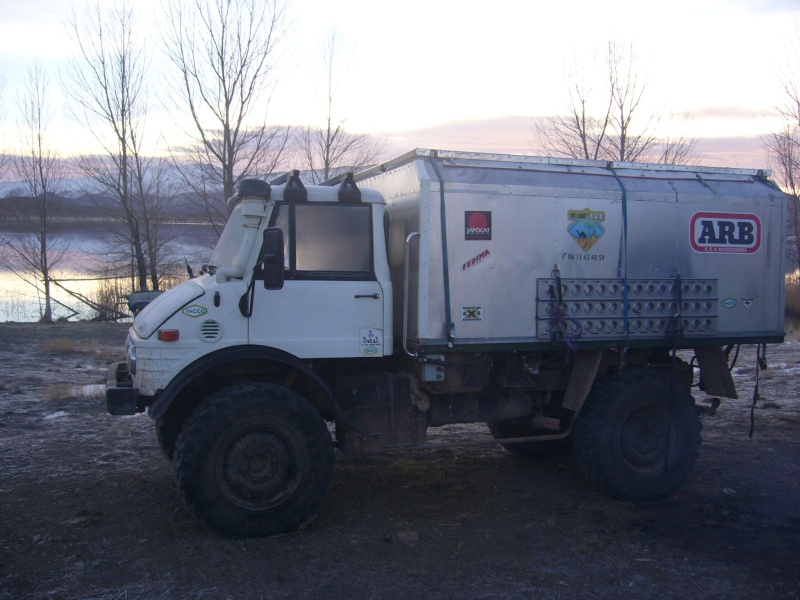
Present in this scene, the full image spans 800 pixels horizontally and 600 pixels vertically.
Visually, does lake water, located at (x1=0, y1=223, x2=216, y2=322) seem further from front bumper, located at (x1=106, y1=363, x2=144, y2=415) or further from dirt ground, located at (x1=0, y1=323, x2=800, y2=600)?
front bumper, located at (x1=106, y1=363, x2=144, y2=415)

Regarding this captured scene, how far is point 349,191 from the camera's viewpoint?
236 inches

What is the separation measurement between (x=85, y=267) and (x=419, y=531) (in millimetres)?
29526

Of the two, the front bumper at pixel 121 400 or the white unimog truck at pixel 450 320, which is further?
the white unimog truck at pixel 450 320

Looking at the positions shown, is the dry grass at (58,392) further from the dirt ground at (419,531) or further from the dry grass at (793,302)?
the dry grass at (793,302)

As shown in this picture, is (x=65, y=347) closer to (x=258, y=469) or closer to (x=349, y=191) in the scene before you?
(x=258, y=469)

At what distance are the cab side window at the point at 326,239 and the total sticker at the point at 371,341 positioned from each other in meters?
0.47

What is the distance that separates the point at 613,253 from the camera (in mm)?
6578

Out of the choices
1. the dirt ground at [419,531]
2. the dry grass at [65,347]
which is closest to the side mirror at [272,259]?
the dirt ground at [419,531]

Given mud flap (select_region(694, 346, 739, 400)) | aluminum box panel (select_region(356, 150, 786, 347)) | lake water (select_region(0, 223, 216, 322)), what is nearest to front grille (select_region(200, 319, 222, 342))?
aluminum box panel (select_region(356, 150, 786, 347))

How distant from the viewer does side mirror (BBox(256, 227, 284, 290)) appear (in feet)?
17.9

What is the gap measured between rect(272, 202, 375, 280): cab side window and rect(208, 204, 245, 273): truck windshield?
16.2 inches

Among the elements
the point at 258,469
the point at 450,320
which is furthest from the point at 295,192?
the point at 258,469

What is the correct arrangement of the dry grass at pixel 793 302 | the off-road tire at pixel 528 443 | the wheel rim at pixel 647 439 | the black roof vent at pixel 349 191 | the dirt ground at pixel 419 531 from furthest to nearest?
1. the dry grass at pixel 793 302
2. the off-road tire at pixel 528 443
3. the wheel rim at pixel 647 439
4. the black roof vent at pixel 349 191
5. the dirt ground at pixel 419 531

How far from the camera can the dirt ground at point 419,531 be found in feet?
15.9
